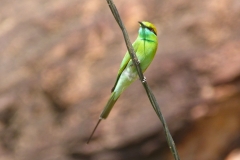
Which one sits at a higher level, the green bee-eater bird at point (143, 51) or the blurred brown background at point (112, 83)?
the blurred brown background at point (112, 83)

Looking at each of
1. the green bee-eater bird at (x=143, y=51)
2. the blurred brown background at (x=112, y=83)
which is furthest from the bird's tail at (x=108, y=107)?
the blurred brown background at (x=112, y=83)

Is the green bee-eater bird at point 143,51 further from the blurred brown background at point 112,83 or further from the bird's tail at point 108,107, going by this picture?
the blurred brown background at point 112,83

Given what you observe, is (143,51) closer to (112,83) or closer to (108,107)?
(108,107)

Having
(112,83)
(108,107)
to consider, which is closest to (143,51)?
(108,107)

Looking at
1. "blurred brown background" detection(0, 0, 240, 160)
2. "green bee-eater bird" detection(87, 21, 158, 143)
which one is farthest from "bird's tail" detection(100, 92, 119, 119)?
"blurred brown background" detection(0, 0, 240, 160)

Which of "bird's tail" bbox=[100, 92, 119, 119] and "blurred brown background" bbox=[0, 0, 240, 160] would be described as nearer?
"bird's tail" bbox=[100, 92, 119, 119]

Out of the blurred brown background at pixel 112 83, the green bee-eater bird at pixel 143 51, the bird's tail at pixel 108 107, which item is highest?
the blurred brown background at pixel 112 83

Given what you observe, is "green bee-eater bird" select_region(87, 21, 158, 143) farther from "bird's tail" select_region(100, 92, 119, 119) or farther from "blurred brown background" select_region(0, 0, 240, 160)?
"blurred brown background" select_region(0, 0, 240, 160)

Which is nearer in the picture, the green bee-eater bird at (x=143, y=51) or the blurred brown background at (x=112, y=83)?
the green bee-eater bird at (x=143, y=51)

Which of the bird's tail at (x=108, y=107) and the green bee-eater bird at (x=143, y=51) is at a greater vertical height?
the green bee-eater bird at (x=143, y=51)
